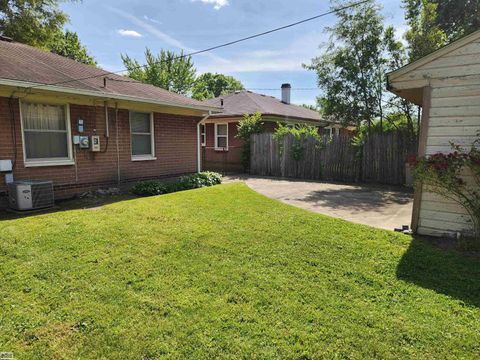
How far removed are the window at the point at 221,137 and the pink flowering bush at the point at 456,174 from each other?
12712 millimetres

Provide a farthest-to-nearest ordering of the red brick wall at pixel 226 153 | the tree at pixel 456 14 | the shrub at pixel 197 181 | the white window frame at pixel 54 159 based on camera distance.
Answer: the tree at pixel 456 14 < the red brick wall at pixel 226 153 < the shrub at pixel 197 181 < the white window frame at pixel 54 159

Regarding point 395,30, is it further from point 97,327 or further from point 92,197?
point 97,327

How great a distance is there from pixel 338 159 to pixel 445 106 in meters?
7.66

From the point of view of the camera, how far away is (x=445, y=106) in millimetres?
4863

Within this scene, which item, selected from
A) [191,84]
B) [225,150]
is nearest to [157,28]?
[225,150]

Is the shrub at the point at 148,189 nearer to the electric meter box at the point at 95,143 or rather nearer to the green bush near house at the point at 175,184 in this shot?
the green bush near house at the point at 175,184

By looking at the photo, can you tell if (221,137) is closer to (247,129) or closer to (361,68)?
(247,129)

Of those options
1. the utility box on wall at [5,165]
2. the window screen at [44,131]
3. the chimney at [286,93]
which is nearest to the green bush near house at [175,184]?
the window screen at [44,131]

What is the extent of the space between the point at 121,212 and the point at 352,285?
4673mm

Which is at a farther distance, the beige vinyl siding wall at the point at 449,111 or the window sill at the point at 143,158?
the window sill at the point at 143,158

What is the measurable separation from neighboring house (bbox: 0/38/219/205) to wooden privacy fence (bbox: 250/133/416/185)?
4365 millimetres

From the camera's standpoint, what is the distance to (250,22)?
7.83 meters

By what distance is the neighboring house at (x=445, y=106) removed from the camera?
4664 millimetres

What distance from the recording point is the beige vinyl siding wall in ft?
15.3
